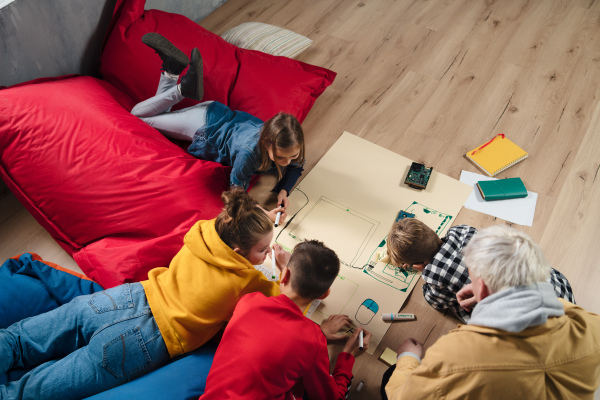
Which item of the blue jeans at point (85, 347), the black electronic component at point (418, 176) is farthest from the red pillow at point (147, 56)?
the blue jeans at point (85, 347)

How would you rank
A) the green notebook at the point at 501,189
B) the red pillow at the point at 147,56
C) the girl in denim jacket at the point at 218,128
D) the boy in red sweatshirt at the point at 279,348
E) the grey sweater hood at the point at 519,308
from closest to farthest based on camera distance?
the grey sweater hood at the point at 519,308, the boy in red sweatshirt at the point at 279,348, the girl in denim jacket at the point at 218,128, the green notebook at the point at 501,189, the red pillow at the point at 147,56

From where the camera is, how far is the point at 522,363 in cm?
102

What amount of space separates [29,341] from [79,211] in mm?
498

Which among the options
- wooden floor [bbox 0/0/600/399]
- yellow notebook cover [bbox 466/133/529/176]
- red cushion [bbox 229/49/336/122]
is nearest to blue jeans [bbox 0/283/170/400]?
wooden floor [bbox 0/0/600/399]

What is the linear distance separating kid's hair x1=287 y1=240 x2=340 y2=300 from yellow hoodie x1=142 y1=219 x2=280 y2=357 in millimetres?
141

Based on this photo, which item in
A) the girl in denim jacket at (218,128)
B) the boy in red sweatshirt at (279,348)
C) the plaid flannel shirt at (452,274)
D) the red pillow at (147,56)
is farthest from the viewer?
the red pillow at (147,56)

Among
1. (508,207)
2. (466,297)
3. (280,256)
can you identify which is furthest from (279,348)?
(508,207)

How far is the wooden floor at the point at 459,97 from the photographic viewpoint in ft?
5.94

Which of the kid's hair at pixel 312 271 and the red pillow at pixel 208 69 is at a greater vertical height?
the red pillow at pixel 208 69

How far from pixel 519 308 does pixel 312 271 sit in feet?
1.87

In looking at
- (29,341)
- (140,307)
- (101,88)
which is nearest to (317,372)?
(140,307)

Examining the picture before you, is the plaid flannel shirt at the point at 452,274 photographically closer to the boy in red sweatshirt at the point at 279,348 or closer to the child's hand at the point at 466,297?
the child's hand at the point at 466,297

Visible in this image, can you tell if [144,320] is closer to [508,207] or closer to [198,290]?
[198,290]

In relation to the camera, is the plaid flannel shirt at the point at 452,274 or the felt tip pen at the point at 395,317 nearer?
the plaid flannel shirt at the point at 452,274
